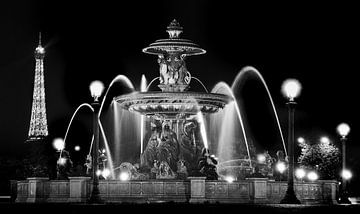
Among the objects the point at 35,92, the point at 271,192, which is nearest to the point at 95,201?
the point at 271,192

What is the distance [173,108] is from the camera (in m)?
52.3

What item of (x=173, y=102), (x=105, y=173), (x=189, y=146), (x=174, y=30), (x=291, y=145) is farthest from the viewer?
(x=174, y=30)

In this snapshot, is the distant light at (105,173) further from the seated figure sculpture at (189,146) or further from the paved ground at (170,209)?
the paved ground at (170,209)

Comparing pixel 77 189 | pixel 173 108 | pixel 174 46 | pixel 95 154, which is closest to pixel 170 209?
pixel 95 154

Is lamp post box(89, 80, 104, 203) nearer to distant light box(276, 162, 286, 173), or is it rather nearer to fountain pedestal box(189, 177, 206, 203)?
fountain pedestal box(189, 177, 206, 203)

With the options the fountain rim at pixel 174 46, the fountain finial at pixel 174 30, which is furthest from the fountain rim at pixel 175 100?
the fountain finial at pixel 174 30

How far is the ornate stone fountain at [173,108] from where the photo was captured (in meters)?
51.6

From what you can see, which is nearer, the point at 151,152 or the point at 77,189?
the point at 77,189

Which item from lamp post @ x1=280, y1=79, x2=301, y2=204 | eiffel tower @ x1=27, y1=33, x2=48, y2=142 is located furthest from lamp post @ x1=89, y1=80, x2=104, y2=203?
eiffel tower @ x1=27, y1=33, x2=48, y2=142

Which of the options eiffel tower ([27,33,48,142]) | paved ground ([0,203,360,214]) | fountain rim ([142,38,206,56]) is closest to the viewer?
paved ground ([0,203,360,214])

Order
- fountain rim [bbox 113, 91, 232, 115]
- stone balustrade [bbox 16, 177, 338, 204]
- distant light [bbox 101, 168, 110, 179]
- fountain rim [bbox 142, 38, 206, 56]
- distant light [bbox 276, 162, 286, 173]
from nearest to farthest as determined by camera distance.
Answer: stone balustrade [bbox 16, 177, 338, 204] < distant light [bbox 276, 162, 286, 173] < fountain rim [bbox 113, 91, 232, 115] < distant light [bbox 101, 168, 110, 179] < fountain rim [bbox 142, 38, 206, 56]

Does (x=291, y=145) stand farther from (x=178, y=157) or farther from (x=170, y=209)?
(x=178, y=157)

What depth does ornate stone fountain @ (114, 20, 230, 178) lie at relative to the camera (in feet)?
169

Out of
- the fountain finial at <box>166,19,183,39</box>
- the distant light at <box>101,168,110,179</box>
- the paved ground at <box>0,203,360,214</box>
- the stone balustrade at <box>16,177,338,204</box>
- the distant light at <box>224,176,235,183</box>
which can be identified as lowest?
the paved ground at <box>0,203,360,214</box>
